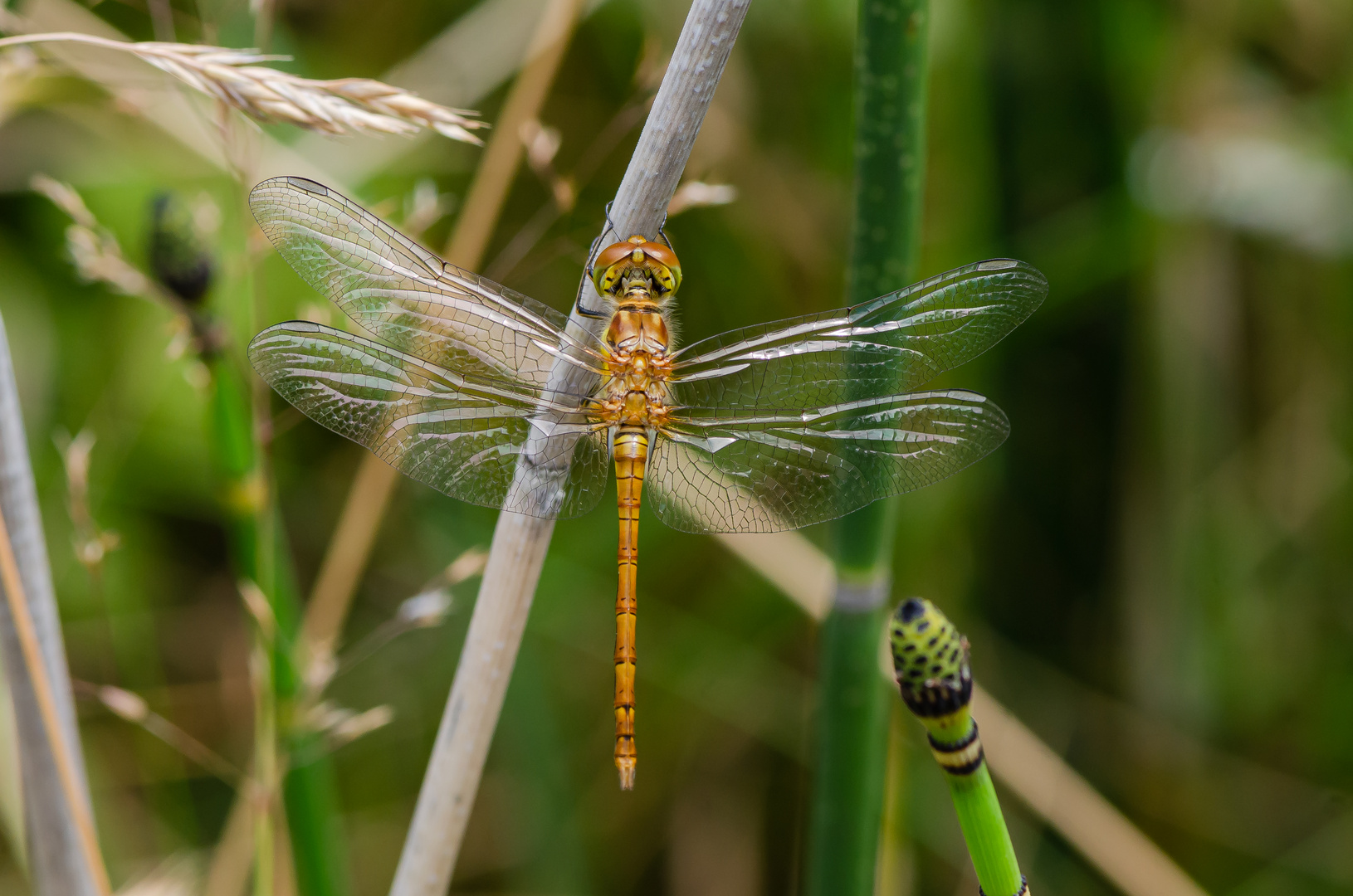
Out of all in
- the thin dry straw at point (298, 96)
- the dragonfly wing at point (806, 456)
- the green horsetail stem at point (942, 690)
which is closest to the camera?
the green horsetail stem at point (942, 690)

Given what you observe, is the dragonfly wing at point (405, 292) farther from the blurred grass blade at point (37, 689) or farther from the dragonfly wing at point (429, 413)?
the blurred grass blade at point (37, 689)

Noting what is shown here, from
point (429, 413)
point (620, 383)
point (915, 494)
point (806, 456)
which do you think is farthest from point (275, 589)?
point (915, 494)

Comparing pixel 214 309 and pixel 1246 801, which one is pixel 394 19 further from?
pixel 1246 801

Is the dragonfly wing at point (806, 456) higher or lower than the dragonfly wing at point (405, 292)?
lower

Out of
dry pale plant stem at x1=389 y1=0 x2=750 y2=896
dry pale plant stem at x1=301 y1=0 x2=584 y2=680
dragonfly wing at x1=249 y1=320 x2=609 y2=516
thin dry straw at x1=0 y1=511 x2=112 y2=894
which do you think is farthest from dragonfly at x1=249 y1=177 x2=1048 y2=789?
thin dry straw at x1=0 y1=511 x2=112 y2=894

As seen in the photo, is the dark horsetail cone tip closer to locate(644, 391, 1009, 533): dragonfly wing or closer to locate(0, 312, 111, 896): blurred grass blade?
locate(644, 391, 1009, 533): dragonfly wing

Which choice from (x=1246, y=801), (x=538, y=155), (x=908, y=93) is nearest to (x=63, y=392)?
(x=538, y=155)

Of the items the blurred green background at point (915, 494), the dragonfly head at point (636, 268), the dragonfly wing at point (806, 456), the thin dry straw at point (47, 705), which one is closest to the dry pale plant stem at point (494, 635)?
the dragonfly head at point (636, 268)
